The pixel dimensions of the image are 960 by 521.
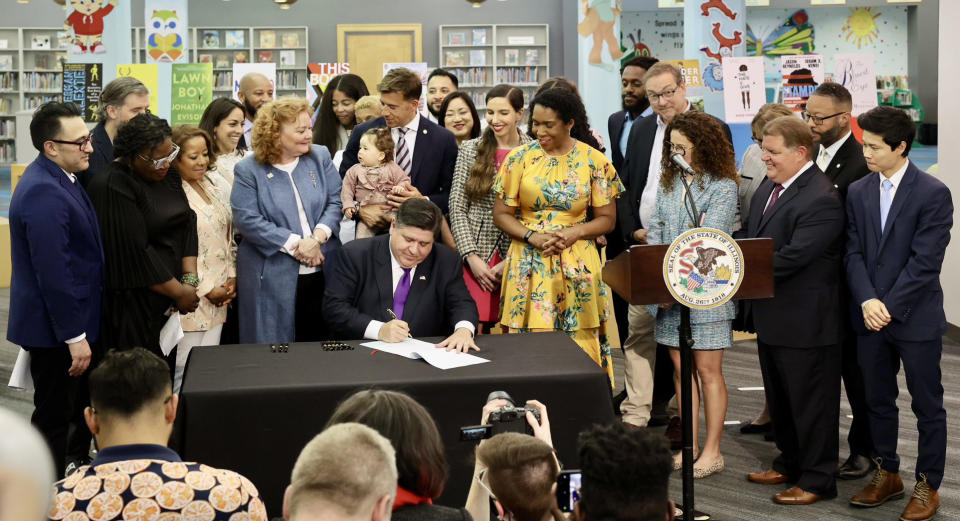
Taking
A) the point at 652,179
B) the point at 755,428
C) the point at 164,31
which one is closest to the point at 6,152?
the point at 164,31

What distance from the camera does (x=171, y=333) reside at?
4055 mm

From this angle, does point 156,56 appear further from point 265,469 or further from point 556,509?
point 556,509

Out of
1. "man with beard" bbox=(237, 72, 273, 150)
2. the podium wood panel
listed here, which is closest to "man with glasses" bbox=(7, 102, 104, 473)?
"man with beard" bbox=(237, 72, 273, 150)

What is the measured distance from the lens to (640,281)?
3.19m

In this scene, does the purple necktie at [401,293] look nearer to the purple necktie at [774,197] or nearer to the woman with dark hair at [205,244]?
the woman with dark hair at [205,244]

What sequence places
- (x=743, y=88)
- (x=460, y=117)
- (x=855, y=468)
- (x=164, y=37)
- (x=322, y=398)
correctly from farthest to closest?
(x=164, y=37) → (x=743, y=88) → (x=460, y=117) → (x=855, y=468) → (x=322, y=398)

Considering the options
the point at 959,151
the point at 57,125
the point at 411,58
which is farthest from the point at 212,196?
the point at 411,58

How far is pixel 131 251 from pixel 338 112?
1.92 meters

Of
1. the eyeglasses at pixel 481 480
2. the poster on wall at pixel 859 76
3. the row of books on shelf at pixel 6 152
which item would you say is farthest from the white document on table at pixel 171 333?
the row of books on shelf at pixel 6 152

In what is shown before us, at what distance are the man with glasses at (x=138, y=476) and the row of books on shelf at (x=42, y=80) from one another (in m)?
15.3

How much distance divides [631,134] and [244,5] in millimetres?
13170

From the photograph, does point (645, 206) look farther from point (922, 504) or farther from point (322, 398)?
point (322, 398)

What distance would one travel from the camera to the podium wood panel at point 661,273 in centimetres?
316

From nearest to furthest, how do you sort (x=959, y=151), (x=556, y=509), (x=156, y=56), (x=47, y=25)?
1. (x=556, y=509)
2. (x=959, y=151)
3. (x=156, y=56)
4. (x=47, y=25)
